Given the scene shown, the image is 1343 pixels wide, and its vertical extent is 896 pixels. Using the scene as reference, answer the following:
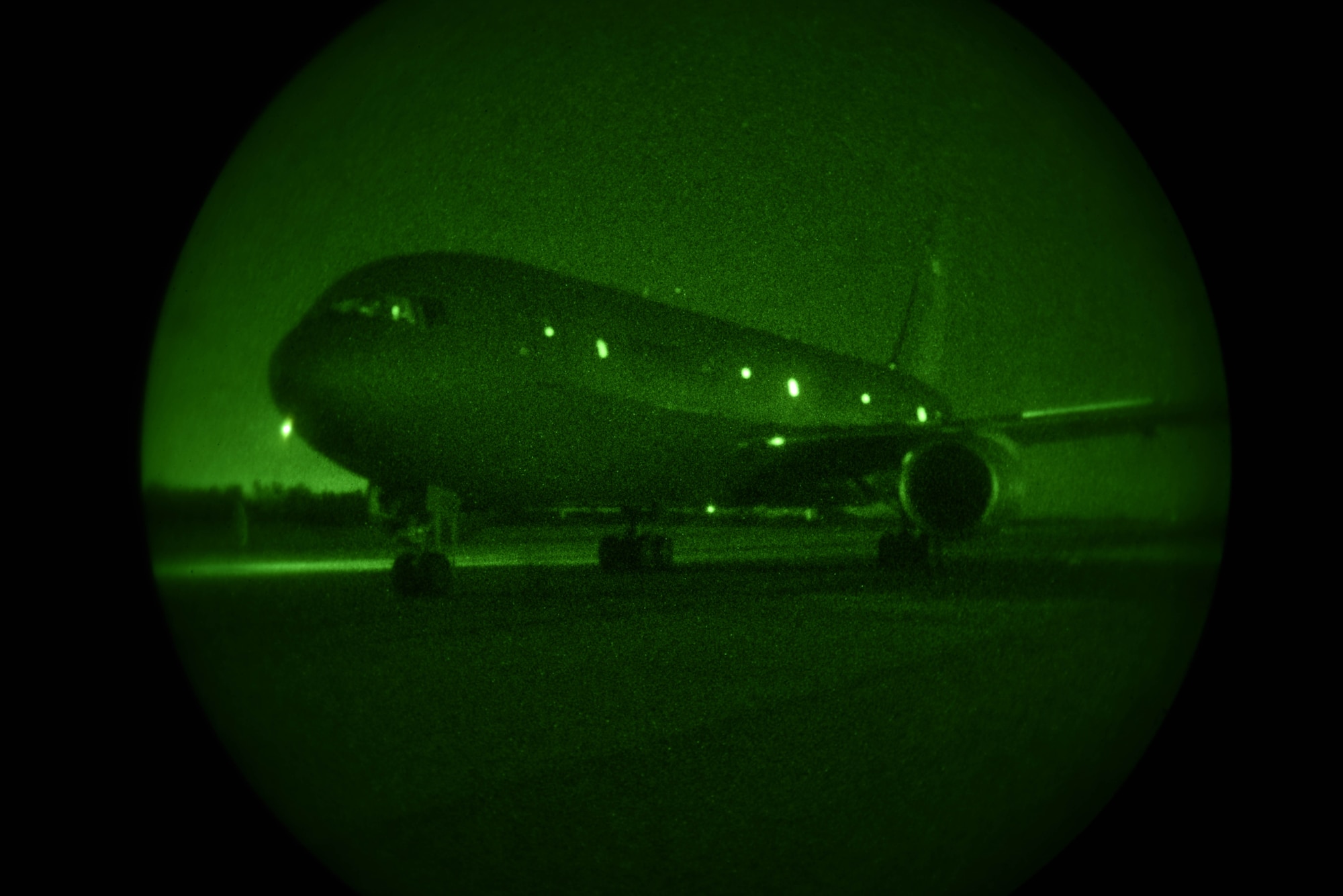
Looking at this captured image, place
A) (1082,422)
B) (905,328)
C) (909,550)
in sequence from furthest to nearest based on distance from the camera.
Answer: (1082,422) < (909,550) < (905,328)

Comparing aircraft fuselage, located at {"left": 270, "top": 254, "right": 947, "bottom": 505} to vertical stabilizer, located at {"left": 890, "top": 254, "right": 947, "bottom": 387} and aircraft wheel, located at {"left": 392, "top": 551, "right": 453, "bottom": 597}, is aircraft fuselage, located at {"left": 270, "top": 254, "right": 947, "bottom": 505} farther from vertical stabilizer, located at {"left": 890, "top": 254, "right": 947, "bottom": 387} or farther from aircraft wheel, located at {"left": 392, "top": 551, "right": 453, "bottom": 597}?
aircraft wheel, located at {"left": 392, "top": 551, "right": 453, "bottom": 597}

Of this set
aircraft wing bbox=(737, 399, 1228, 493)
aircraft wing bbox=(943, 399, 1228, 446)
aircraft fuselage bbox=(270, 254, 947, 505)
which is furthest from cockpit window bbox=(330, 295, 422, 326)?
aircraft wing bbox=(943, 399, 1228, 446)

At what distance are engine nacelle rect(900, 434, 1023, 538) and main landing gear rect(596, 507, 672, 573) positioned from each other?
1.52ft

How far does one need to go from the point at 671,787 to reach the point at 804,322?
958 mm

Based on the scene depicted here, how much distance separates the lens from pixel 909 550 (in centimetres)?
204

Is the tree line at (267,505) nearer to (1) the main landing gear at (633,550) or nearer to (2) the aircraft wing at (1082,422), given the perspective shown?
(1) the main landing gear at (633,550)

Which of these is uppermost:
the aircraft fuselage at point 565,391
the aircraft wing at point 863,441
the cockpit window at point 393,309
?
the cockpit window at point 393,309

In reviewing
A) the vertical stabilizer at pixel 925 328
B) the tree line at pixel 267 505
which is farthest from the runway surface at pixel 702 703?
the vertical stabilizer at pixel 925 328

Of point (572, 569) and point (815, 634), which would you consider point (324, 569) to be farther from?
point (815, 634)

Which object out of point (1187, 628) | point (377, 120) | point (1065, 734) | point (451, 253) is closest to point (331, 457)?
point (451, 253)

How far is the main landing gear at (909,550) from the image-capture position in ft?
6.70

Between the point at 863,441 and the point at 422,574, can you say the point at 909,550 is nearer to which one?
the point at 863,441

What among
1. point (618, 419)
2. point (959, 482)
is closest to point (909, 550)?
point (959, 482)

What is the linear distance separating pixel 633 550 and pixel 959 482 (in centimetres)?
62
